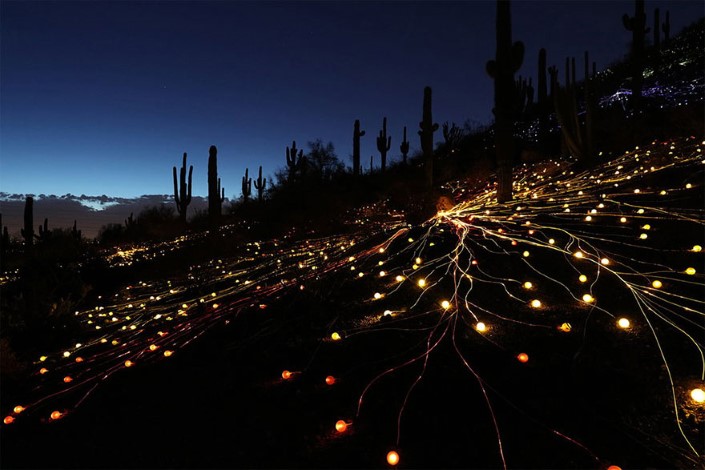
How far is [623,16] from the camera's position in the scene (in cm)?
1345

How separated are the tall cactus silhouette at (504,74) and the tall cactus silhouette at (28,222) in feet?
53.5

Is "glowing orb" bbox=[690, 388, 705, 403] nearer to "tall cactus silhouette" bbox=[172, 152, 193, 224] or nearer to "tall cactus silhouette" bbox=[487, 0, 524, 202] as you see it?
"tall cactus silhouette" bbox=[487, 0, 524, 202]

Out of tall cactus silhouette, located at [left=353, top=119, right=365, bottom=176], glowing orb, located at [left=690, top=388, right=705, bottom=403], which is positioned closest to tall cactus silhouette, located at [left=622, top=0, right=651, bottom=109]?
tall cactus silhouette, located at [left=353, top=119, right=365, bottom=176]

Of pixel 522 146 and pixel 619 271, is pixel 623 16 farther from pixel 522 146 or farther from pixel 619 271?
pixel 619 271

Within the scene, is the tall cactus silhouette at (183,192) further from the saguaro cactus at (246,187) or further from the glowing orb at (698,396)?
the glowing orb at (698,396)

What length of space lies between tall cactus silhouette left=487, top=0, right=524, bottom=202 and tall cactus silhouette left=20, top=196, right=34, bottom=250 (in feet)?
53.5

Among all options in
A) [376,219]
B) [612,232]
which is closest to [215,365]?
[612,232]

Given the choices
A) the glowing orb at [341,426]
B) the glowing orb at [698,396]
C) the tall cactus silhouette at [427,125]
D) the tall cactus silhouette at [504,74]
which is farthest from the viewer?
the tall cactus silhouette at [427,125]

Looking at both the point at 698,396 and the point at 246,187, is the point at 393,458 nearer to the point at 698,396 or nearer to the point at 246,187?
the point at 698,396

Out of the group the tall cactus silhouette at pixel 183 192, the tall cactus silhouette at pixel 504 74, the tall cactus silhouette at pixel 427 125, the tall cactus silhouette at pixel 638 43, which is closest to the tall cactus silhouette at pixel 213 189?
the tall cactus silhouette at pixel 183 192

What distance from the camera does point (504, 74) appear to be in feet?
22.8

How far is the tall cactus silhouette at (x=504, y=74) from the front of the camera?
22.6 feet

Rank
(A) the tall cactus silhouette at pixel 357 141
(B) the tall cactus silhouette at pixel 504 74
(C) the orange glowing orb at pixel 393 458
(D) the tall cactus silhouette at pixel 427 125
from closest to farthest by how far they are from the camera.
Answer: (C) the orange glowing orb at pixel 393 458
(B) the tall cactus silhouette at pixel 504 74
(D) the tall cactus silhouette at pixel 427 125
(A) the tall cactus silhouette at pixel 357 141

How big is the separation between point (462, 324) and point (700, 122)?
8869mm
